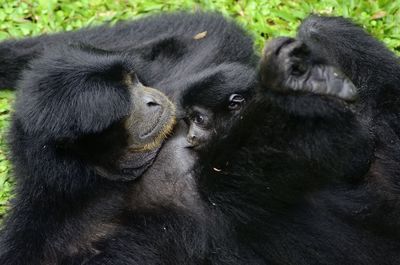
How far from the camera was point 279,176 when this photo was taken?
17.2 feet

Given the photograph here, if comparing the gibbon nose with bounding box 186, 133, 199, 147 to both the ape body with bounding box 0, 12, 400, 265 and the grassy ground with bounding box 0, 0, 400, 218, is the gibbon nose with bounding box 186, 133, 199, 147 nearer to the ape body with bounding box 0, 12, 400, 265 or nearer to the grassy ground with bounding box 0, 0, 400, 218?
the ape body with bounding box 0, 12, 400, 265

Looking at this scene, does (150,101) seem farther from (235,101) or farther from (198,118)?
(235,101)

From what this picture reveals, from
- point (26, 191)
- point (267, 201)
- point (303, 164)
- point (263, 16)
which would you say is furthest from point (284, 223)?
point (263, 16)

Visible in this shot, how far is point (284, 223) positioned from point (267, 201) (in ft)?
0.88

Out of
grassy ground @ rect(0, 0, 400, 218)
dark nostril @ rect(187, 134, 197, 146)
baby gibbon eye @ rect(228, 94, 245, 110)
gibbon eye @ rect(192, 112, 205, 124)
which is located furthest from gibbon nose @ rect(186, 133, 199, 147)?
grassy ground @ rect(0, 0, 400, 218)

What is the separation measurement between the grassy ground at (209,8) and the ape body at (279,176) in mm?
1995

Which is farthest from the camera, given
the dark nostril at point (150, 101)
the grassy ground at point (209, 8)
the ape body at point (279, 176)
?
the grassy ground at point (209, 8)

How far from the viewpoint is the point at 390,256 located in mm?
5629

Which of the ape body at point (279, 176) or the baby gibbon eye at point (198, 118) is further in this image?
the baby gibbon eye at point (198, 118)

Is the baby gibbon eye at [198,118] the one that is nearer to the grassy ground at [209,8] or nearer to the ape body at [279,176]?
the ape body at [279,176]

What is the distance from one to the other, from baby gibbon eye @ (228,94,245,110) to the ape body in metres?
0.04

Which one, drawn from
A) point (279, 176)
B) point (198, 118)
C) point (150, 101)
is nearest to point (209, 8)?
point (150, 101)

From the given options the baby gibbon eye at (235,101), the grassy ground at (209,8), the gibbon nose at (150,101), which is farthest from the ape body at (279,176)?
the grassy ground at (209,8)

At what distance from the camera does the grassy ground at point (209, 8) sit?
8.40 metres
